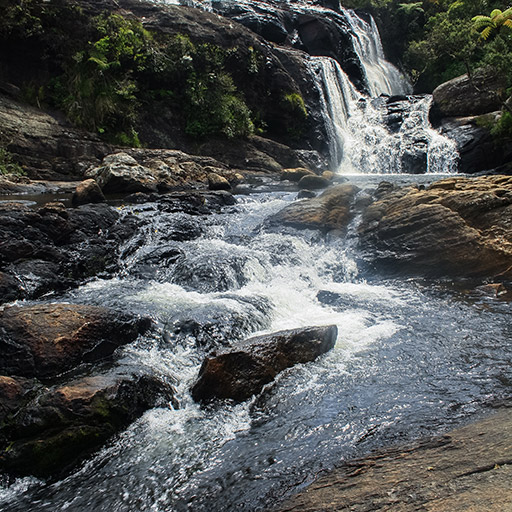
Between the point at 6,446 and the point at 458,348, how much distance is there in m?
4.59

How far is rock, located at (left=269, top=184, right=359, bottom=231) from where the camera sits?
30.2ft

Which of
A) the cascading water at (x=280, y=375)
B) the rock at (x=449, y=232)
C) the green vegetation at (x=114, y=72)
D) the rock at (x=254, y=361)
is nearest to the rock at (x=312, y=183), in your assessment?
the cascading water at (x=280, y=375)

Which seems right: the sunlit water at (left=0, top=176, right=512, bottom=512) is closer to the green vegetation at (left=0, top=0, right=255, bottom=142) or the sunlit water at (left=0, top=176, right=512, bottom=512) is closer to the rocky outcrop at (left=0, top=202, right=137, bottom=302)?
the rocky outcrop at (left=0, top=202, right=137, bottom=302)

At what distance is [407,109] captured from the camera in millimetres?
21688

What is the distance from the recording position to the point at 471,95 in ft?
65.7

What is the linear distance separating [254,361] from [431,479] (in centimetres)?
226

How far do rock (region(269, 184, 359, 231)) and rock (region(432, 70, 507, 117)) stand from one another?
13.8 metres

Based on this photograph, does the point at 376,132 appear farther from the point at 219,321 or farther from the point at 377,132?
the point at 219,321

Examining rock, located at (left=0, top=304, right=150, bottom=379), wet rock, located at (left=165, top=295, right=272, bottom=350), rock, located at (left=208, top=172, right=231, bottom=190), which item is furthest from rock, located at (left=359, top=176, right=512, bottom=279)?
rock, located at (left=208, top=172, right=231, bottom=190)

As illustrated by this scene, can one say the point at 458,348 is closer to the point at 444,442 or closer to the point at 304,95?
the point at 444,442

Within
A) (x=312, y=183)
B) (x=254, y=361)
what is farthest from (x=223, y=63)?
(x=254, y=361)

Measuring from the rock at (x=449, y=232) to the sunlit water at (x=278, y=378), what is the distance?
595 millimetres

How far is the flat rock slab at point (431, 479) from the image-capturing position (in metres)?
1.72

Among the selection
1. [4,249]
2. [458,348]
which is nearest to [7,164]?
[4,249]
